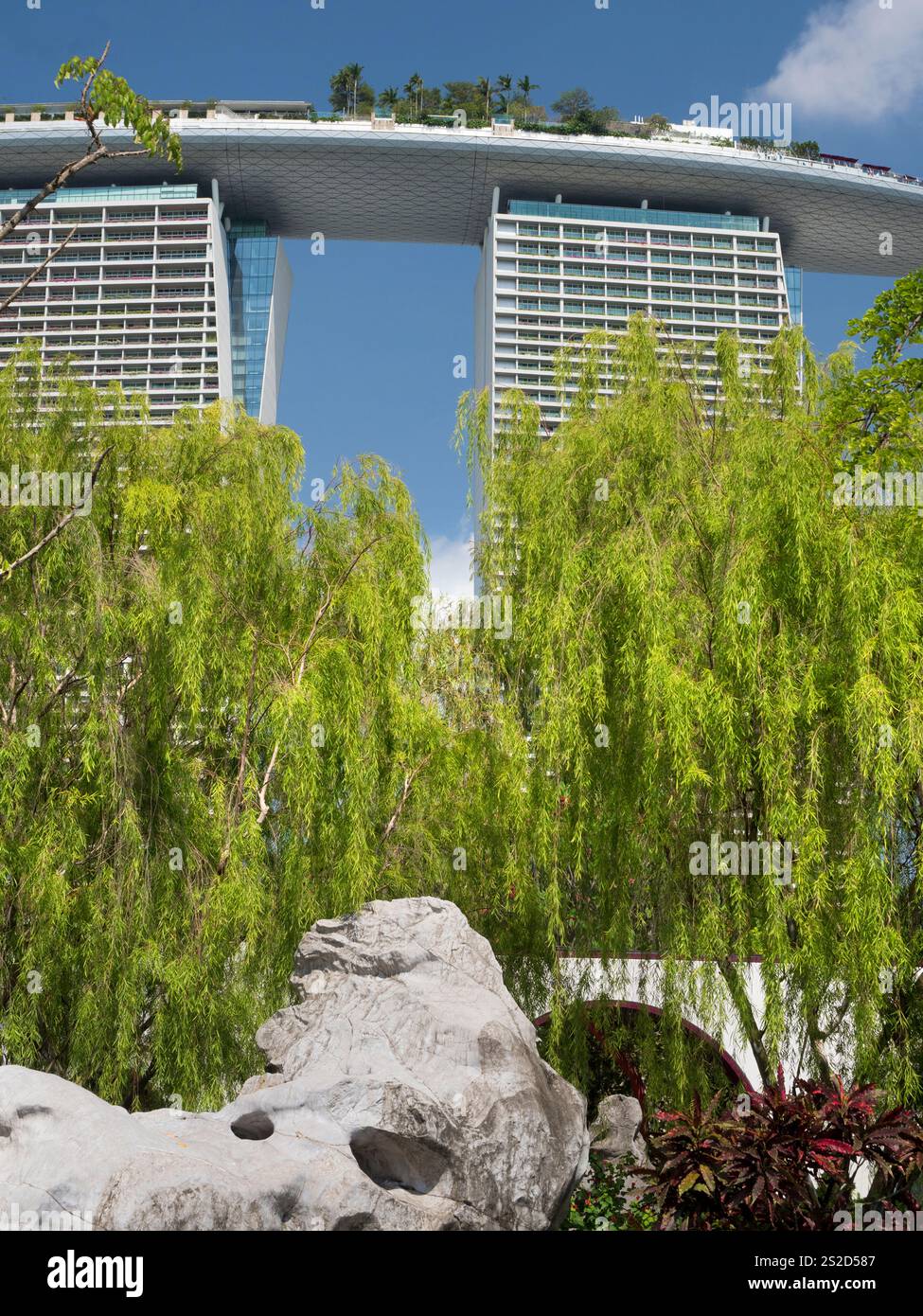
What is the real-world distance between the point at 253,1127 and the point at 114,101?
4753mm

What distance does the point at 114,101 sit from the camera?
16.5 ft

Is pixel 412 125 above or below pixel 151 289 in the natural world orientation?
above

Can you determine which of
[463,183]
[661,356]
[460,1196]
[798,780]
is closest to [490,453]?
[661,356]

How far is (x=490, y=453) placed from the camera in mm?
10422

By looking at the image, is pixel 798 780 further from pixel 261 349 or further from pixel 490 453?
pixel 261 349

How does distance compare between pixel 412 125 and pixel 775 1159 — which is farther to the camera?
pixel 412 125

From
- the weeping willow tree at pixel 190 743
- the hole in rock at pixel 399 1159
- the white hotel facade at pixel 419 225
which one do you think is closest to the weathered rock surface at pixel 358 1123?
the hole in rock at pixel 399 1159

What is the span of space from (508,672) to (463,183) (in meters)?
45.2
